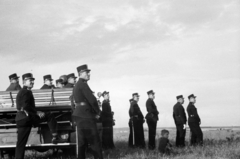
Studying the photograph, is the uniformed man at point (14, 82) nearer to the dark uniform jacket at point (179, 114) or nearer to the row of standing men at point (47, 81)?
the row of standing men at point (47, 81)

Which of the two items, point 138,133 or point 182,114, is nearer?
point 182,114

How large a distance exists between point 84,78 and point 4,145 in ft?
10.5

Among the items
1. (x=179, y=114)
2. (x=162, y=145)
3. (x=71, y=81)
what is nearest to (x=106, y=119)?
(x=179, y=114)

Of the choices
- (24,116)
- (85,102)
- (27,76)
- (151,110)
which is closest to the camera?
(85,102)

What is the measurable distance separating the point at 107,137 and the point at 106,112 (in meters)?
0.97

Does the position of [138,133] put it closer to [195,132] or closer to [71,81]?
[195,132]

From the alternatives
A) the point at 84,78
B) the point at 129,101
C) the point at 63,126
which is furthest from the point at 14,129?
the point at 129,101

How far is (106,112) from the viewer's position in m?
15.0

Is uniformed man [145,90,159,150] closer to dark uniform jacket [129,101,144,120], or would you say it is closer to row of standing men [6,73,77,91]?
dark uniform jacket [129,101,144,120]

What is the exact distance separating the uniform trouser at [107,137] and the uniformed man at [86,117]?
6463mm

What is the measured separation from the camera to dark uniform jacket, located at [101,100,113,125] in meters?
14.9

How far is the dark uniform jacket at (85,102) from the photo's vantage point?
8.09 m

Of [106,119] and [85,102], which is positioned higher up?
[85,102]

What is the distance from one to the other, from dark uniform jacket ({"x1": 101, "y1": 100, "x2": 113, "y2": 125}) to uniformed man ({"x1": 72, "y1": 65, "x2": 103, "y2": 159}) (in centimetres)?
657
